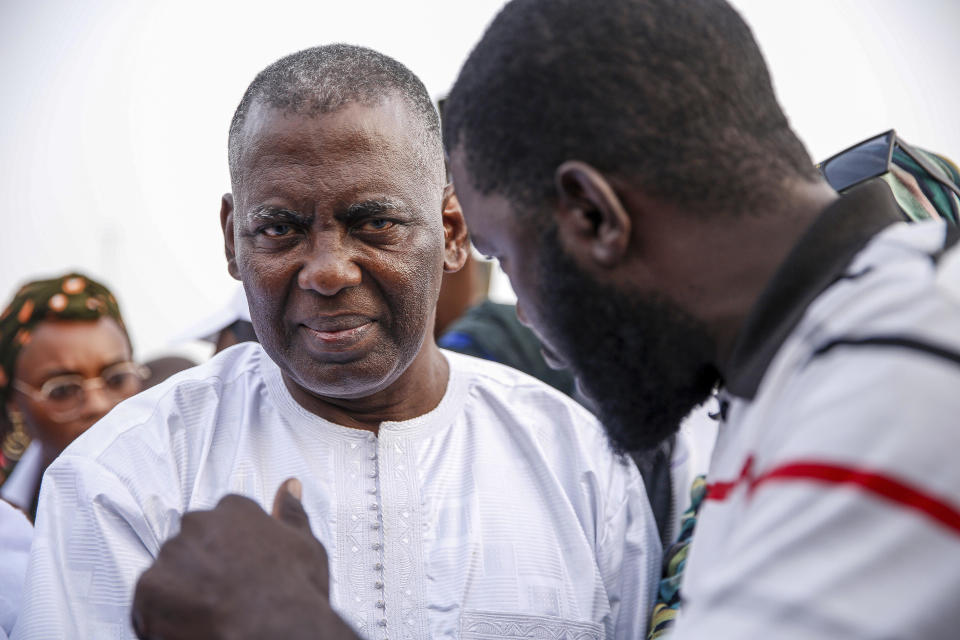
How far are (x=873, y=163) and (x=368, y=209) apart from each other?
1411 mm

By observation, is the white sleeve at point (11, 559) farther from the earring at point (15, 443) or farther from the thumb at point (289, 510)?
the earring at point (15, 443)

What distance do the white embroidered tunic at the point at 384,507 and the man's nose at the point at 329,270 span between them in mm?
436

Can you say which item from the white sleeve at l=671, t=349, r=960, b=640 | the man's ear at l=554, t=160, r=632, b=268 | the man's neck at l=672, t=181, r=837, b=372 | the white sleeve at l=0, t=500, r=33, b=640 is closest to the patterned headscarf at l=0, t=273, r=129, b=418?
the white sleeve at l=0, t=500, r=33, b=640

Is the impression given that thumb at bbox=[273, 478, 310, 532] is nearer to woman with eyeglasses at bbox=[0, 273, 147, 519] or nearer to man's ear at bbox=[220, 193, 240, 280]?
man's ear at bbox=[220, 193, 240, 280]

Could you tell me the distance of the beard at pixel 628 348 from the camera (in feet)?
5.76

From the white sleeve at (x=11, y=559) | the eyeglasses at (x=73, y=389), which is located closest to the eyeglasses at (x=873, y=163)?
the white sleeve at (x=11, y=559)

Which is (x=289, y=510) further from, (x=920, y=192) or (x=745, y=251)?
(x=920, y=192)

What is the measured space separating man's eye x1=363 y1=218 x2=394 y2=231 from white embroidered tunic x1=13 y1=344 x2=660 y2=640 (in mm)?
570

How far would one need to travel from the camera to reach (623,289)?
175 centimetres

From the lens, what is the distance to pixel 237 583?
1.61m

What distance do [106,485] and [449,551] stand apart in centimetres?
92

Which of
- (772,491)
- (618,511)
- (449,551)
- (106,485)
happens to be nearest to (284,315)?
(106,485)

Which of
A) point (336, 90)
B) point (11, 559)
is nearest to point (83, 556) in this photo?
point (11, 559)

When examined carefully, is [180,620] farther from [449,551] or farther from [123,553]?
[449,551]
